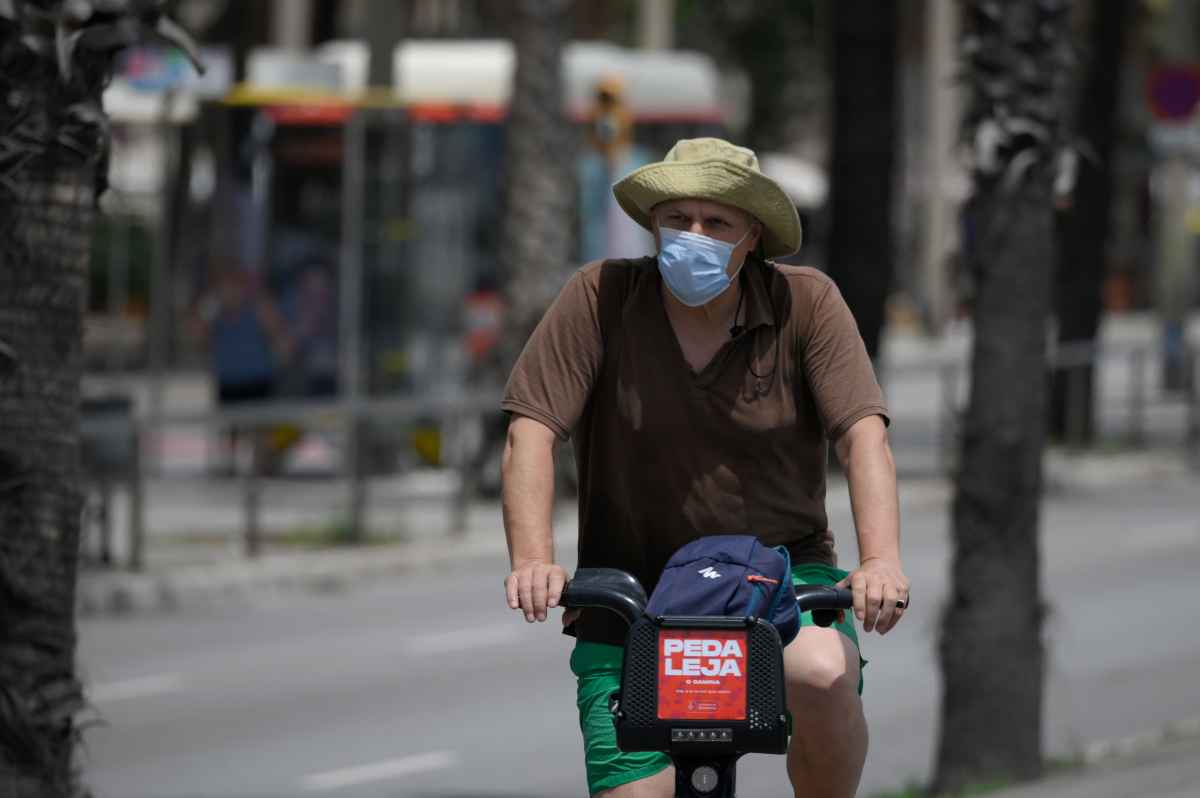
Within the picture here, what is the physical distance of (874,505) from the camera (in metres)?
4.07

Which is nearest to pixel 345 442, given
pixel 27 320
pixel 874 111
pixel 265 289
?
pixel 265 289

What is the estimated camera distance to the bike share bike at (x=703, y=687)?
371 centimetres

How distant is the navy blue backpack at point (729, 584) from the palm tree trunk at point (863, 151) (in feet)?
56.1

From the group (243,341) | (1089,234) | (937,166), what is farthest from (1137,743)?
(937,166)

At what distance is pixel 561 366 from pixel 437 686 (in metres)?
7.47

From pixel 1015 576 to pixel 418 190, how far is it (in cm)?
1289

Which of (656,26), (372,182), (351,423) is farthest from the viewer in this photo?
(656,26)

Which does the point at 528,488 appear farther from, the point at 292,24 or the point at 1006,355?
the point at 292,24

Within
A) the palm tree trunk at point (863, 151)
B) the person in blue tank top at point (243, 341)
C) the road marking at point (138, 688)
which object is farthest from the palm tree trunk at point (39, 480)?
the palm tree trunk at point (863, 151)

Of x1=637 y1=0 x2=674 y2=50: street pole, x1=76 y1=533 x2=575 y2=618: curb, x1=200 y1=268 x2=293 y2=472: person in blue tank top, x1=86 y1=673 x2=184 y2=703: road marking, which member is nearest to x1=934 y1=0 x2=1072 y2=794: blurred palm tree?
x1=86 y1=673 x2=184 y2=703: road marking

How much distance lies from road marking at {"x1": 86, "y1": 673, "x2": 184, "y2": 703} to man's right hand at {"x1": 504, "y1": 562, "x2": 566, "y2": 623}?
7.32 meters

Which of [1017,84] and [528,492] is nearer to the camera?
[528,492]

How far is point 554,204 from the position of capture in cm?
1767

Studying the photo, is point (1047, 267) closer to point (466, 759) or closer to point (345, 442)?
point (466, 759)
